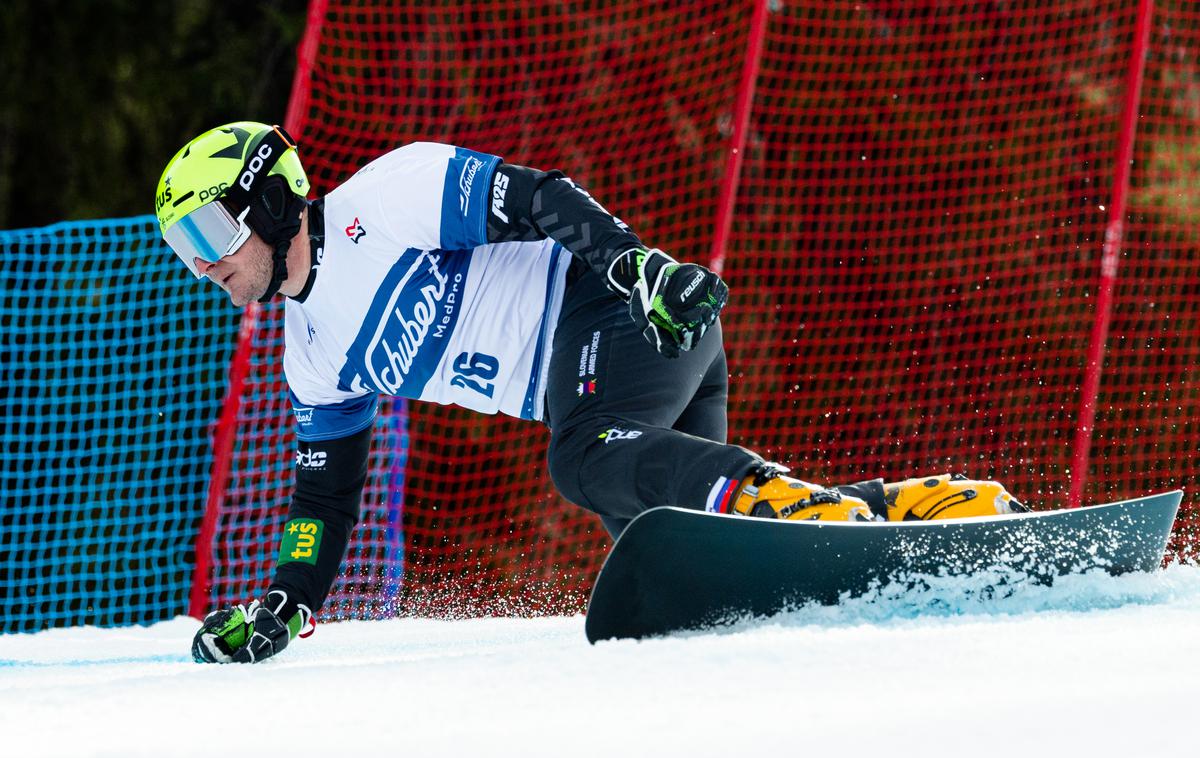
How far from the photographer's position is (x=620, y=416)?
7.80 feet

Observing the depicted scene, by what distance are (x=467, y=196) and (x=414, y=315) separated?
278mm

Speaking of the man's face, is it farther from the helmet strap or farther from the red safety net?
the red safety net

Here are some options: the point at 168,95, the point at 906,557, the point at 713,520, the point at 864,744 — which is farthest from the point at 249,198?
the point at 168,95

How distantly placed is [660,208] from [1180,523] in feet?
9.66

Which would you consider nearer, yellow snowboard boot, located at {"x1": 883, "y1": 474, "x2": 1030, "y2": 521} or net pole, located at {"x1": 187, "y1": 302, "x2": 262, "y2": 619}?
yellow snowboard boot, located at {"x1": 883, "y1": 474, "x2": 1030, "y2": 521}

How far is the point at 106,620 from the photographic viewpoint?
6.07m

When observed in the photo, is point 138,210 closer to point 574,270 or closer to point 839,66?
point 839,66

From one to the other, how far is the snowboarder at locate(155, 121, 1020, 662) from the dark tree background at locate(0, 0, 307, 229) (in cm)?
526

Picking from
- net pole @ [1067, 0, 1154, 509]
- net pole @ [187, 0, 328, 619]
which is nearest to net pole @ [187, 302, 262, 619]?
net pole @ [187, 0, 328, 619]

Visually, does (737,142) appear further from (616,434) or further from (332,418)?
(616,434)

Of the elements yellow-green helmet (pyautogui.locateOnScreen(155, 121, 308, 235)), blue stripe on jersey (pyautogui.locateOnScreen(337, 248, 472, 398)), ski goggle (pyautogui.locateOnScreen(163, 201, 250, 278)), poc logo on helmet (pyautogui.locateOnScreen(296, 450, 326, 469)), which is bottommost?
poc logo on helmet (pyautogui.locateOnScreen(296, 450, 326, 469))

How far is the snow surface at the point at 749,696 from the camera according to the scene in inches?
56.9

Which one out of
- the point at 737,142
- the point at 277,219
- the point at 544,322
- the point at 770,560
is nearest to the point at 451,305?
the point at 544,322

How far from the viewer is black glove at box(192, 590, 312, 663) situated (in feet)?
8.73
